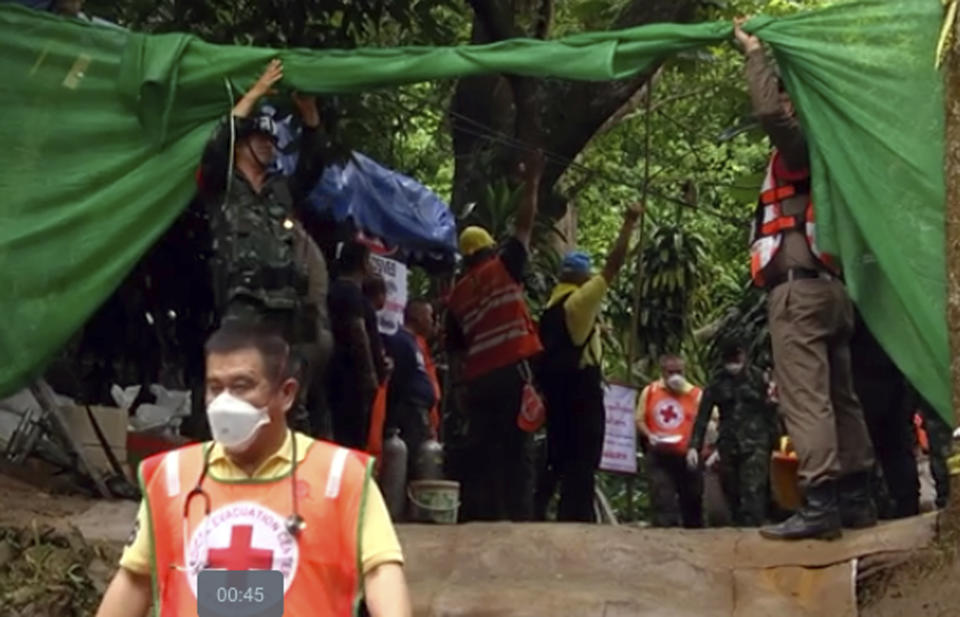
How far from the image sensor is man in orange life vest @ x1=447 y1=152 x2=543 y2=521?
10.0m

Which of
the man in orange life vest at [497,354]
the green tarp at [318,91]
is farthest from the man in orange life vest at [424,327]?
the green tarp at [318,91]

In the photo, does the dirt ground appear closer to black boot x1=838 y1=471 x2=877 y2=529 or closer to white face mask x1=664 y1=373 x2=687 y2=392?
black boot x1=838 y1=471 x2=877 y2=529

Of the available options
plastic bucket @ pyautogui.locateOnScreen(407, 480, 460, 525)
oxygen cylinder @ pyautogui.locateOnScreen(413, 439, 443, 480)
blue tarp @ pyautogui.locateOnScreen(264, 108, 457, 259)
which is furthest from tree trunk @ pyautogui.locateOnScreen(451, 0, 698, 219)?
plastic bucket @ pyautogui.locateOnScreen(407, 480, 460, 525)

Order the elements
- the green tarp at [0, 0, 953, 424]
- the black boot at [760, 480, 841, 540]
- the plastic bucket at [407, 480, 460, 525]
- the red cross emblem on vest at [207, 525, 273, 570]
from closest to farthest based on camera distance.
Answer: the red cross emblem on vest at [207, 525, 273, 570] < the black boot at [760, 480, 841, 540] < the green tarp at [0, 0, 953, 424] < the plastic bucket at [407, 480, 460, 525]

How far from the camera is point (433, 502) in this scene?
9.41m

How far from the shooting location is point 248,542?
14.0 ft

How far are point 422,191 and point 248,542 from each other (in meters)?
7.85

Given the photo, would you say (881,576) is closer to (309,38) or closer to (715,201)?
(309,38)

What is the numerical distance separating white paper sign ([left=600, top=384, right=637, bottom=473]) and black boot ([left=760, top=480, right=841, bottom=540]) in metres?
4.51

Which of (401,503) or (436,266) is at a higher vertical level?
(436,266)

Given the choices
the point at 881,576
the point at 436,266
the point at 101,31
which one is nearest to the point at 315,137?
the point at 101,31

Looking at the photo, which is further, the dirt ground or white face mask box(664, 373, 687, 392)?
white face mask box(664, 373, 687, 392)

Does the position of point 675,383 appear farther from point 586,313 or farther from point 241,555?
point 241,555

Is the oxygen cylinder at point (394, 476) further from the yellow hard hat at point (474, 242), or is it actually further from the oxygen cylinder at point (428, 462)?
the yellow hard hat at point (474, 242)
